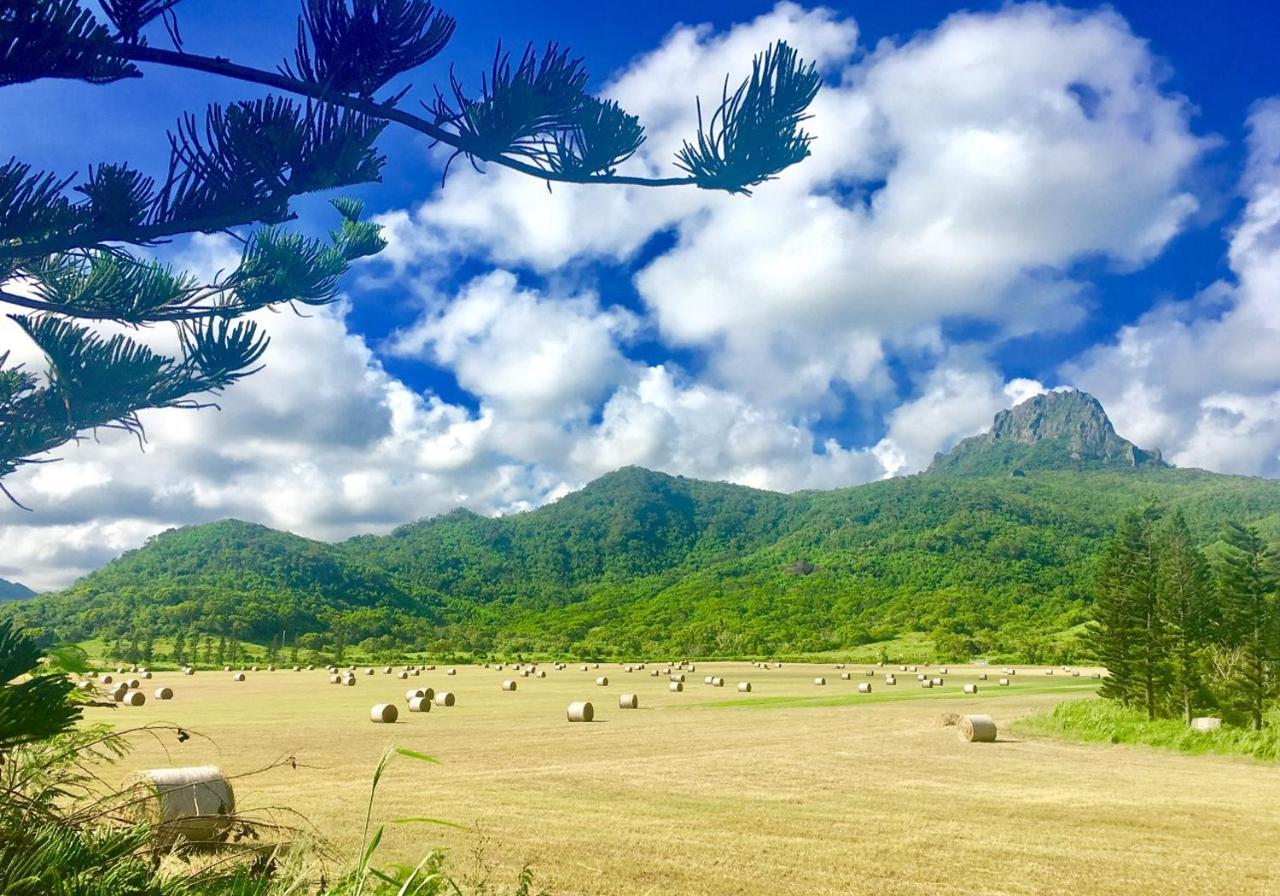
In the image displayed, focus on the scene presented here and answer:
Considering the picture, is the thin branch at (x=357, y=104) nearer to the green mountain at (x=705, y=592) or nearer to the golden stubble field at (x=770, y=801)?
the golden stubble field at (x=770, y=801)

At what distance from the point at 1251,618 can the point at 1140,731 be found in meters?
6.01

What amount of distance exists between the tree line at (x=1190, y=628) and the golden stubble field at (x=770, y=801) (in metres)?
6.50

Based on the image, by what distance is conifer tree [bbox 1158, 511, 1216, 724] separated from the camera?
29.7 metres

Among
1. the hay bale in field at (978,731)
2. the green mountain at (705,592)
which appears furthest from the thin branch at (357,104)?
the green mountain at (705,592)

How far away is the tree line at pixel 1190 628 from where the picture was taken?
2827 centimetres

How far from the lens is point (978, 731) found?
2444cm

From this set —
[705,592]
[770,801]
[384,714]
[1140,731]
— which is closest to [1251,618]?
[1140,731]

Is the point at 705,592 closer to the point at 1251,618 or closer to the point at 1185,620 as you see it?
the point at 1185,620

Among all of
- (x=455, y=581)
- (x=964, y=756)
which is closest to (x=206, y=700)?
(x=964, y=756)

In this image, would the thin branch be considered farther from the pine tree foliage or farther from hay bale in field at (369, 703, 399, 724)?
hay bale in field at (369, 703, 399, 724)

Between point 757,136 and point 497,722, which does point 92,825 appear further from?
point 497,722

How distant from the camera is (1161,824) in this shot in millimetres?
13320

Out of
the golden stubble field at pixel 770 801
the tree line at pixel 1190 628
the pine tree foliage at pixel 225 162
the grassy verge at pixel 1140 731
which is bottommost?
the grassy verge at pixel 1140 731

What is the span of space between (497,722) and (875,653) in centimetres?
7597
